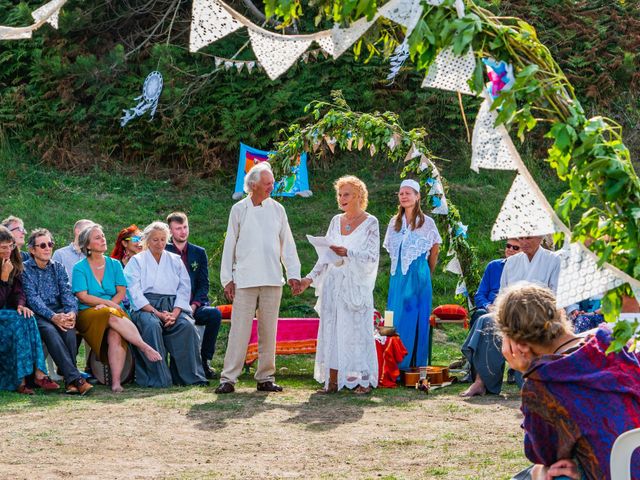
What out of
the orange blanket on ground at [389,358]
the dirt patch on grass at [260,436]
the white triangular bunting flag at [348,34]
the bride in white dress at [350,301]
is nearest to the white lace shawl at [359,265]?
the bride in white dress at [350,301]

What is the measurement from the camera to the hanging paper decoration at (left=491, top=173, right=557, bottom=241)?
3775 mm

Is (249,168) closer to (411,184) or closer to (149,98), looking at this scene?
(149,98)

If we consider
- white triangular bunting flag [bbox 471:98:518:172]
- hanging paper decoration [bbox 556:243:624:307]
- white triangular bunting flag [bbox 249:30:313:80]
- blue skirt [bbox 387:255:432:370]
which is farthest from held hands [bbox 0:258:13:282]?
hanging paper decoration [bbox 556:243:624:307]

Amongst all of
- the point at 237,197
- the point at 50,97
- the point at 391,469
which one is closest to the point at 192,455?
the point at 391,469

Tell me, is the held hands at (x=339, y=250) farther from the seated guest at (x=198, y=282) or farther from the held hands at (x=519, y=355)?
the held hands at (x=519, y=355)

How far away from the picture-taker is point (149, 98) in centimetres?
1761

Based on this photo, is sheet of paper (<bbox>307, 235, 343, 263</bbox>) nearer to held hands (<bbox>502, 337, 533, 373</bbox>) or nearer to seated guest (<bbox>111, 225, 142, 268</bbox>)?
seated guest (<bbox>111, 225, 142, 268</bbox>)

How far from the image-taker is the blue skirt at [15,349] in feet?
28.4

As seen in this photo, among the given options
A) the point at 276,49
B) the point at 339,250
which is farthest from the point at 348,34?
the point at 339,250

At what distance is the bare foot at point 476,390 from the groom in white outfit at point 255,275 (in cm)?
164

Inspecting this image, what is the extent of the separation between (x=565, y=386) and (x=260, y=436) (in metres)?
3.80

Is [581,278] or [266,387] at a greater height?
[581,278]

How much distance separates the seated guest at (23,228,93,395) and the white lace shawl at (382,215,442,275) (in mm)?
3051

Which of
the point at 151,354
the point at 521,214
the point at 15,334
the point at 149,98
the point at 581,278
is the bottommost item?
the point at 151,354
